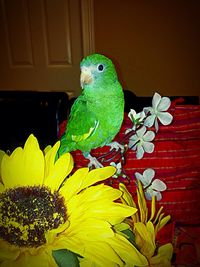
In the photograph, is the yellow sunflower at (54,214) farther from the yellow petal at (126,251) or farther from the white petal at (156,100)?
the white petal at (156,100)

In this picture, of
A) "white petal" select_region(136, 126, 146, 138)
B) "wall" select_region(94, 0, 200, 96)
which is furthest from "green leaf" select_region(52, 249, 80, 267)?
"wall" select_region(94, 0, 200, 96)

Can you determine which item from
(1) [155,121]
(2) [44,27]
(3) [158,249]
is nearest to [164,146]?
(1) [155,121]

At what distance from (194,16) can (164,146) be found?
542 millimetres

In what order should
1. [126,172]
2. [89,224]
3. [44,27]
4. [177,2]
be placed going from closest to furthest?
[89,224] < [126,172] < [44,27] < [177,2]

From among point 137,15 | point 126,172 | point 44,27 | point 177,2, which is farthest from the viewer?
point 177,2

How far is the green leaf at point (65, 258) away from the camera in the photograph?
0.36 m

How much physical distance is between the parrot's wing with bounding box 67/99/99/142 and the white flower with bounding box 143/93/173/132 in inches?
3.7

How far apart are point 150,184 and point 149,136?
8 centimetres

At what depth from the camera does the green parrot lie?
39 centimetres

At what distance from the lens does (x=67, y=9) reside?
0.74 meters

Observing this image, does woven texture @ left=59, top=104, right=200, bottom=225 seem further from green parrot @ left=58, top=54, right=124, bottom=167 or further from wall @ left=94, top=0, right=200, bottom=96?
wall @ left=94, top=0, right=200, bottom=96

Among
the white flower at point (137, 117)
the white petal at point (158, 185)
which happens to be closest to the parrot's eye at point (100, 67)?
the white flower at point (137, 117)

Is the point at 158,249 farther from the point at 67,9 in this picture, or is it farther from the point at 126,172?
the point at 67,9

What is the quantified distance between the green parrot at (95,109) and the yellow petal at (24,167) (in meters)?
0.04
